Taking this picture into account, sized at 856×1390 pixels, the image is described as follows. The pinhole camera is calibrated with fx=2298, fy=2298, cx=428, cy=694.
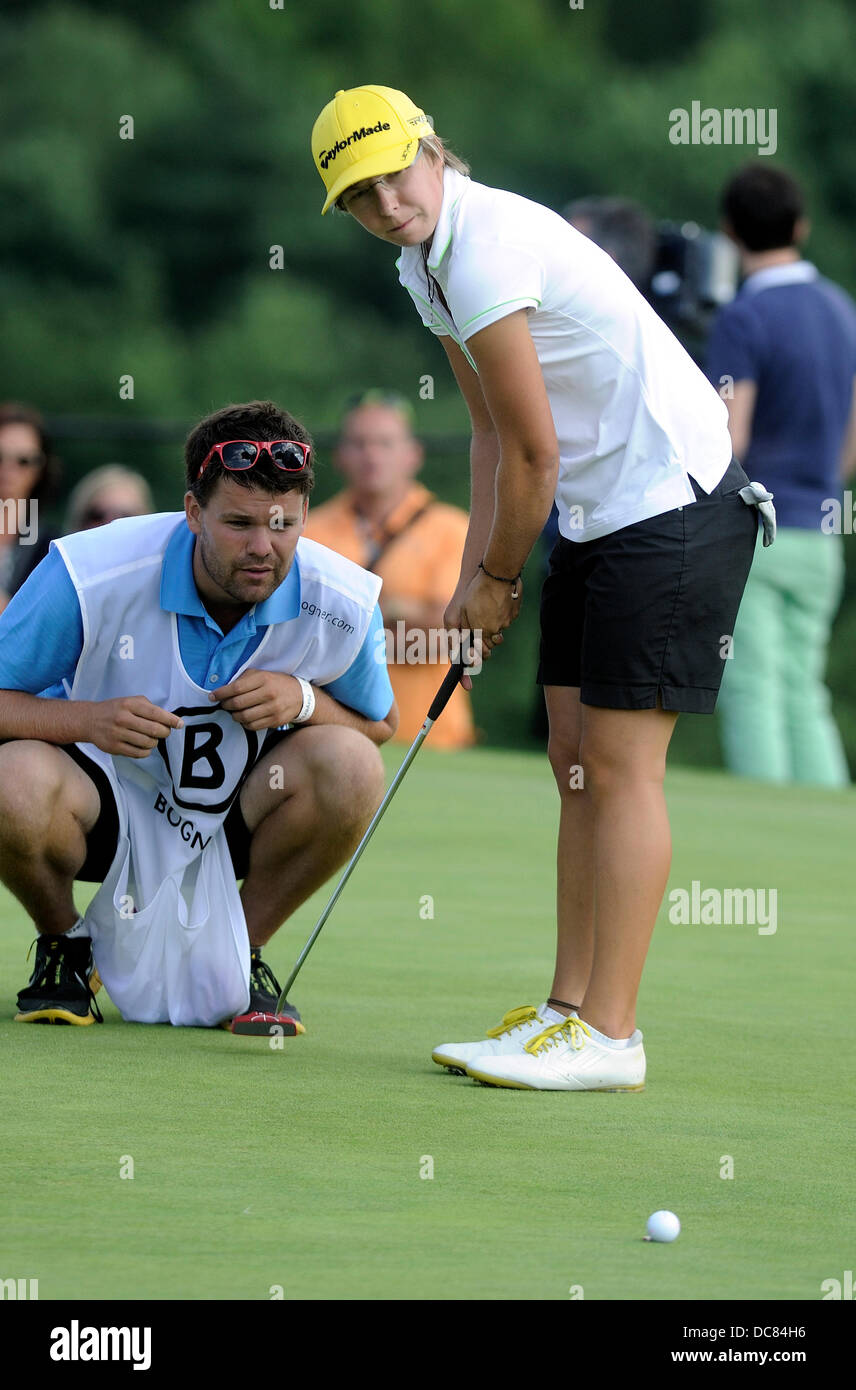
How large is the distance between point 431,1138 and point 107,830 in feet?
3.69

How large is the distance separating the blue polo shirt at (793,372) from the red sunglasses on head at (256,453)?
435 centimetres

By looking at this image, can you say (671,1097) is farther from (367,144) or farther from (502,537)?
(367,144)

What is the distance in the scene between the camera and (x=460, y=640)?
3791 mm

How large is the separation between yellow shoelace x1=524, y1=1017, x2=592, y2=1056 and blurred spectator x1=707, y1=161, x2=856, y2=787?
448 cm

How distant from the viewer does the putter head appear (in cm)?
407

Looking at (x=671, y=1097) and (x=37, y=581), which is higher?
(x=37, y=581)

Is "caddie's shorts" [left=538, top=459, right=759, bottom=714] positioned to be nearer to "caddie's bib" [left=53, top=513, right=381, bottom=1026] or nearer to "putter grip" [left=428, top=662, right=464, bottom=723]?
"putter grip" [left=428, top=662, right=464, bottom=723]

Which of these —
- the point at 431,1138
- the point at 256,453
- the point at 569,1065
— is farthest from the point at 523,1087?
the point at 256,453

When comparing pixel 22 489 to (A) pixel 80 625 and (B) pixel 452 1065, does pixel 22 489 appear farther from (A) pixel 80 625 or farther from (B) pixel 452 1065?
(B) pixel 452 1065

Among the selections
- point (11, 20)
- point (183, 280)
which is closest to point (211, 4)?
point (11, 20)

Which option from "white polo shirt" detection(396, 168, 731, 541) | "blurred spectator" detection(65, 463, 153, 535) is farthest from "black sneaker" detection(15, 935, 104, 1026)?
"blurred spectator" detection(65, 463, 153, 535)

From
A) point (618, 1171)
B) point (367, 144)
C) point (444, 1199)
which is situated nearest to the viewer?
point (444, 1199)
